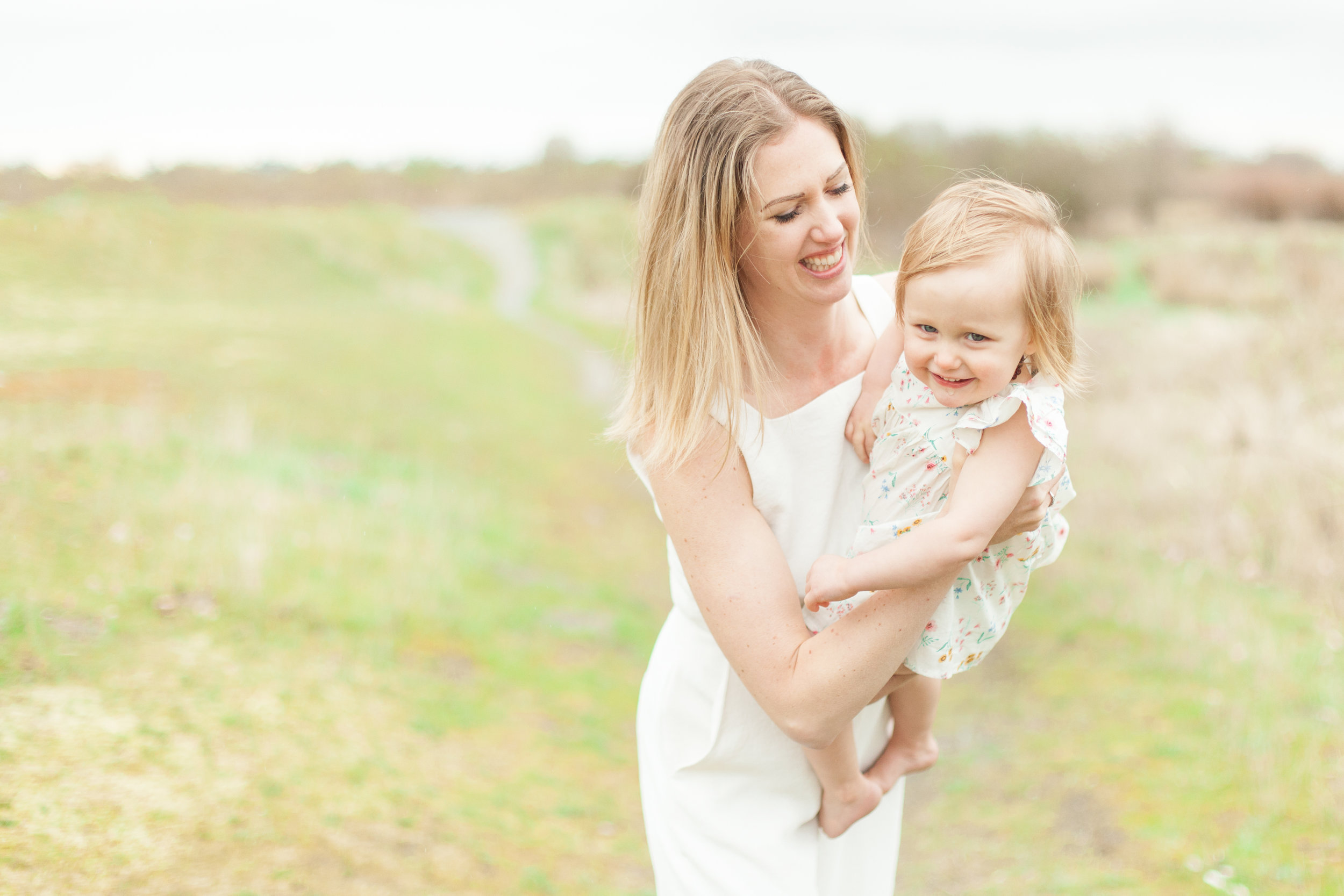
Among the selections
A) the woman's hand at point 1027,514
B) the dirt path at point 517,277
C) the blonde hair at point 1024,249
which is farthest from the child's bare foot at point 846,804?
the dirt path at point 517,277

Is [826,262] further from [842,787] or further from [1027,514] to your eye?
[842,787]

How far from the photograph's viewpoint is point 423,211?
3169 centimetres

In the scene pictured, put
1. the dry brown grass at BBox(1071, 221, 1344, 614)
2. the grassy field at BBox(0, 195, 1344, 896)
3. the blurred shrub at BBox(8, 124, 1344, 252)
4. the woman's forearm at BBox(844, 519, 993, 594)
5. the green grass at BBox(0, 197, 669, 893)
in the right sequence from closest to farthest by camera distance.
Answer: the woman's forearm at BBox(844, 519, 993, 594), the green grass at BBox(0, 197, 669, 893), the grassy field at BBox(0, 195, 1344, 896), the dry brown grass at BBox(1071, 221, 1344, 614), the blurred shrub at BBox(8, 124, 1344, 252)

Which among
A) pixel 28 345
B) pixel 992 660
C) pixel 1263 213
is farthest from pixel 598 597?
pixel 1263 213

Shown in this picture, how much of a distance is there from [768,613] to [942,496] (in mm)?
403

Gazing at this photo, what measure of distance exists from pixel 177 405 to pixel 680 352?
515 cm

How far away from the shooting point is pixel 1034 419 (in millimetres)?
1703

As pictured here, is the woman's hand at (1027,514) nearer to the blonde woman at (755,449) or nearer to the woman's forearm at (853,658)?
the blonde woman at (755,449)

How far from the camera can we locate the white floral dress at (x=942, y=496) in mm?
1768

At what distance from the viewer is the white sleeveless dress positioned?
191 centimetres

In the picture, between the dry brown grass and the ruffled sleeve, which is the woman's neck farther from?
the dry brown grass

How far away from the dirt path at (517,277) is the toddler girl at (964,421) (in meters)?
8.85

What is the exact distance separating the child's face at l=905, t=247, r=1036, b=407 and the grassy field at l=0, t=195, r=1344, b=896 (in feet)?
2.85

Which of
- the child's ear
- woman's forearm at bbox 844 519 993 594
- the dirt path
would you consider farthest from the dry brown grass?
the dirt path
